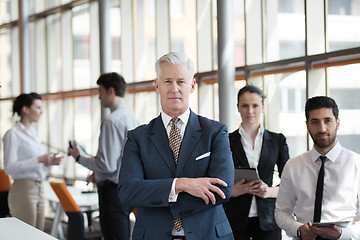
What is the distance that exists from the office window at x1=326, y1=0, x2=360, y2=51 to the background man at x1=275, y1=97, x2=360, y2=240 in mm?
1929

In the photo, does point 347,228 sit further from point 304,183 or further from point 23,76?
point 23,76

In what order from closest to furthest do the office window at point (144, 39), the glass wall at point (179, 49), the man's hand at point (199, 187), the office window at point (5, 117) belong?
the man's hand at point (199, 187), the glass wall at point (179, 49), the office window at point (144, 39), the office window at point (5, 117)

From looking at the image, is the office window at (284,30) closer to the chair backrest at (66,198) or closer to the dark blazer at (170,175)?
the chair backrest at (66,198)

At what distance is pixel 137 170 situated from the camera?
7.53ft

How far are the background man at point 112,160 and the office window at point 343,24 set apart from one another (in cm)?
203

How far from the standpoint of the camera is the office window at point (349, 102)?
4676mm

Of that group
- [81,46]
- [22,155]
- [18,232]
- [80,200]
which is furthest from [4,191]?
[18,232]

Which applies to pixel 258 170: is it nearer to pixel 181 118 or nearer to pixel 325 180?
pixel 325 180

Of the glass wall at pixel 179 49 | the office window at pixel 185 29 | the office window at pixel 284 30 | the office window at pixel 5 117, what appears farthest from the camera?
the office window at pixel 5 117

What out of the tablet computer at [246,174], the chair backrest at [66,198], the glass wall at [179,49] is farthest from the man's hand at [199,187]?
the chair backrest at [66,198]


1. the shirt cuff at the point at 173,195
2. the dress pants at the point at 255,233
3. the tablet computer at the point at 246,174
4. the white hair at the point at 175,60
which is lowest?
the dress pants at the point at 255,233

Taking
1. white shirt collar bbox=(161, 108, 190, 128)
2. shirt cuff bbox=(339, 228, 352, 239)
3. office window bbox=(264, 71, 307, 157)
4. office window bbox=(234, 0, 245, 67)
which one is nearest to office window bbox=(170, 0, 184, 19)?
office window bbox=(234, 0, 245, 67)

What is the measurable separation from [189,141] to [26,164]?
9.92 ft

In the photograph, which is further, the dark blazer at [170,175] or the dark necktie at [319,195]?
the dark necktie at [319,195]
